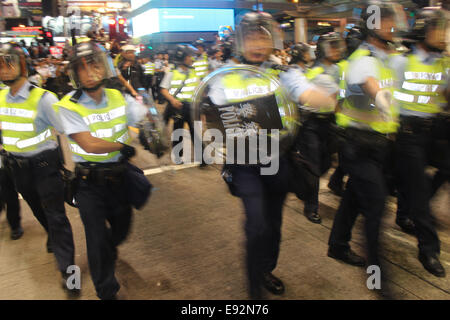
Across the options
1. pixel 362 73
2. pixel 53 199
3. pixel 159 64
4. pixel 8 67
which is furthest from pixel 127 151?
pixel 159 64

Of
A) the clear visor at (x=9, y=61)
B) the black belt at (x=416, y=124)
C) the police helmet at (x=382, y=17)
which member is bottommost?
the black belt at (x=416, y=124)

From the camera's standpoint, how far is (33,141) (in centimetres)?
327

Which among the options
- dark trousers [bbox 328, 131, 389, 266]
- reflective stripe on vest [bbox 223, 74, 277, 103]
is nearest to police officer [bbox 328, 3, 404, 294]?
dark trousers [bbox 328, 131, 389, 266]

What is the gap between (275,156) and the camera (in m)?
2.68

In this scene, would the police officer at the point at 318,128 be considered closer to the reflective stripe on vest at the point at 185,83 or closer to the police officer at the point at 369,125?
the police officer at the point at 369,125

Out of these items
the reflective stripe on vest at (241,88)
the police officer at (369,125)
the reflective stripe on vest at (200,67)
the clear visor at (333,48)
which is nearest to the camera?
the reflective stripe on vest at (241,88)

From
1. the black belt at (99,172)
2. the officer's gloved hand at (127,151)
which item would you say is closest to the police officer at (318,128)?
the officer's gloved hand at (127,151)

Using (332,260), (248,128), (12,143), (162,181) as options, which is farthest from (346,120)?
(162,181)

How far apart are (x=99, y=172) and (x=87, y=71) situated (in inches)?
27.6

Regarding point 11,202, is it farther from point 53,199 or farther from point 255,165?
point 255,165

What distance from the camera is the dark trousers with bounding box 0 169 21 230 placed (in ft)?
13.8

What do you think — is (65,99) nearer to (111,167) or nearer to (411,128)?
(111,167)

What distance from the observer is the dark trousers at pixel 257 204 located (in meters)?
2.58

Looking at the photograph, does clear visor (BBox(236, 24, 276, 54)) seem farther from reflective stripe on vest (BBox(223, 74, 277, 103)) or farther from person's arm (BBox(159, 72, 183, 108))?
person's arm (BBox(159, 72, 183, 108))
